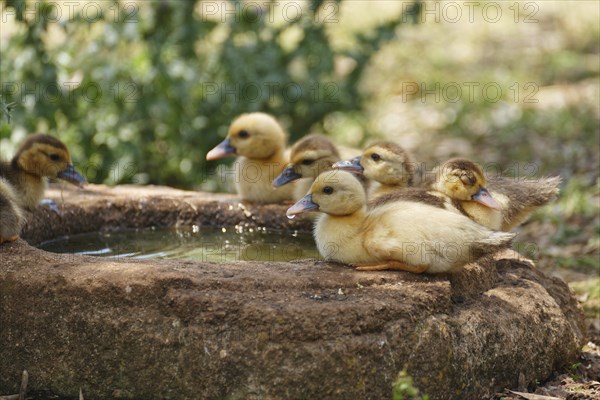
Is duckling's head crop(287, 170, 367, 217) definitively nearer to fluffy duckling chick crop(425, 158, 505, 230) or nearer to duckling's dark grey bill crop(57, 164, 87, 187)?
fluffy duckling chick crop(425, 158, 505, 230)

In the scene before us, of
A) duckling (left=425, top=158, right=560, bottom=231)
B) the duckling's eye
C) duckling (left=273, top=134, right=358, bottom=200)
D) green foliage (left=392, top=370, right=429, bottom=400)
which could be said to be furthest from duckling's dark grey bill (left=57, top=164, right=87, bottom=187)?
green foliage (left=392, top=370, right=429, bottom=400)

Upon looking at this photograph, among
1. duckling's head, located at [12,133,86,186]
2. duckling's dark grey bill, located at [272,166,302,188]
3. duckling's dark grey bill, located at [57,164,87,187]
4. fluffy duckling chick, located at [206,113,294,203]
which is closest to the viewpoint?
duckling's head, located at [12,133,86,186]

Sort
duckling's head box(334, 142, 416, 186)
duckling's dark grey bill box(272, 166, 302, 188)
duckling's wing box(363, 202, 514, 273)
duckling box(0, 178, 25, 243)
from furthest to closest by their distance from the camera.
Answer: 1. duckling's dark grey bill box(272, 166, 302, 188)
2. duckling's head box(334, 142, 416, 186)
3. duckling box(0, 178, 25, 243)
4. duckling's wing box(363, 202, 514, 273)

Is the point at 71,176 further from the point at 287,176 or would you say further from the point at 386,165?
the point at 386,165

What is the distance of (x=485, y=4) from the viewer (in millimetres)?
18422

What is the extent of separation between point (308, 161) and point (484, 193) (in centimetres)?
174

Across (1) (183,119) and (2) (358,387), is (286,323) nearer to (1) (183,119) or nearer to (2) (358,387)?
(2) (358,387)

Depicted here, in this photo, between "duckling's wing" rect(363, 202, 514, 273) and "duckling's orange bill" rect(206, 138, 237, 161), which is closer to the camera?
"duckling's wing" rect(363, 202, 514, 273)

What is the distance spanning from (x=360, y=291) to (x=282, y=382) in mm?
715

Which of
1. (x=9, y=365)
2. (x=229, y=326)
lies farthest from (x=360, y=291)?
(x=9, y=365)

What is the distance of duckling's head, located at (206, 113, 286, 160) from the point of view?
8.21 metres

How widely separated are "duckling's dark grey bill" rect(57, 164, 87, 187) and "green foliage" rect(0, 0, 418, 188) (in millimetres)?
2791

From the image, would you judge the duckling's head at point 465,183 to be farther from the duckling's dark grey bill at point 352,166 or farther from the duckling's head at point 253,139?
the duckling's head at point 253,139

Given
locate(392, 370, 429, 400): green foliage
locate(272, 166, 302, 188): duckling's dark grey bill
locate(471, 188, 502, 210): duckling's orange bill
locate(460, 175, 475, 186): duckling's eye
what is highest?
locate(460, 175, 475, 186): duckling's eye
